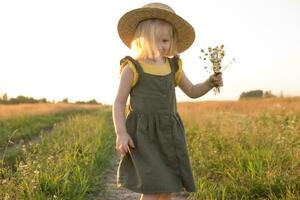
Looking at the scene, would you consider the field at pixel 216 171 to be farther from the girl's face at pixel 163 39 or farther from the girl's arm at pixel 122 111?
the girl's face at pixel 163 39

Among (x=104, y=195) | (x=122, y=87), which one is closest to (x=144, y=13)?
(x=122, y=87)

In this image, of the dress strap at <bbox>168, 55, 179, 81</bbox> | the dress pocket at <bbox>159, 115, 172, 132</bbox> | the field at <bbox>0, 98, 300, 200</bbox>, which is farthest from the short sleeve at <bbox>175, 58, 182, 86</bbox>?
the field at <bbox>0, 98, 300, 200</bbox>

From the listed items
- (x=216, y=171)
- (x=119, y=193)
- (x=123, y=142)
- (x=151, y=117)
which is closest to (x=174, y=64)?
(x=151, y=117)

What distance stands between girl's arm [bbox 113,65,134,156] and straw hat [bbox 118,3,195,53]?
0.42 m

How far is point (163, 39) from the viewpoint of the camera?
13.3 ft

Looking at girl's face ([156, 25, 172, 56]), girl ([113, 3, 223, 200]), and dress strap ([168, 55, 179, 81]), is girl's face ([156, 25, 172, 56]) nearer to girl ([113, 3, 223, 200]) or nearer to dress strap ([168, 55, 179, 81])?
girl ([113, 3, 223, 200])

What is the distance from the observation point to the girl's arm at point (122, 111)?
12.5 feet

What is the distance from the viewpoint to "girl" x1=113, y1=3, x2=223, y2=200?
3877 millimetres

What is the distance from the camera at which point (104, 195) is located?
6.00m

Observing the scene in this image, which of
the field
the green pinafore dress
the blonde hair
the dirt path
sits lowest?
the dirt path

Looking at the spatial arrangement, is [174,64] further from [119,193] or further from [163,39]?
[119,193]

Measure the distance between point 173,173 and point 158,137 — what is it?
12.2 inches

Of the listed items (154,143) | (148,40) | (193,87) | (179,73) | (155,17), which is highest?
(155,17)

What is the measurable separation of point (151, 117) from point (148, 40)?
60 centimetres
